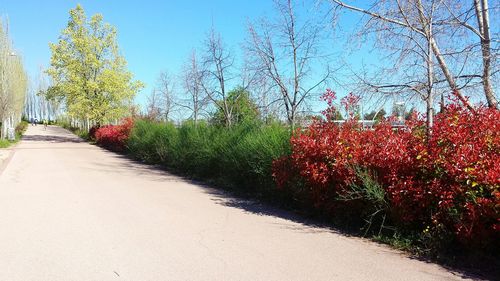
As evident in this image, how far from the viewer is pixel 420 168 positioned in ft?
16.6

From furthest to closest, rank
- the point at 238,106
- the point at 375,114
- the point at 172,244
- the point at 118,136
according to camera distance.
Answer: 1. the point at 118,136
2. the point at 238,106
3. the point at 375,114
4. the point at 172,244

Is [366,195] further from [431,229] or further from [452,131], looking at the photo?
[452,131]

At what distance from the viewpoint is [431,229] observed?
16.0 feet

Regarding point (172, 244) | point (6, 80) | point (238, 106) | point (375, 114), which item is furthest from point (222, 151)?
point (6, 80)

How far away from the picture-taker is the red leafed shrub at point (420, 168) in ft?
14.2

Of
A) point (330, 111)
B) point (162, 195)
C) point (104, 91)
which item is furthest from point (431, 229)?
point (104, 91)

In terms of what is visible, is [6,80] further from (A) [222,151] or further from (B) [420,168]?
(B) [420,168]

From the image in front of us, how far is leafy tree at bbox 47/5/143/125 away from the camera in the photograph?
31.2 meters

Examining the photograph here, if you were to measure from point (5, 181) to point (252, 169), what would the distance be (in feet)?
22.0

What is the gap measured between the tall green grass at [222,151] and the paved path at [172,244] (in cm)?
93

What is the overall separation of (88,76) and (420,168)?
3164 centimetres

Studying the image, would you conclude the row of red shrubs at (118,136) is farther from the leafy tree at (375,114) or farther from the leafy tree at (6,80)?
the leafy tree at (375,114)

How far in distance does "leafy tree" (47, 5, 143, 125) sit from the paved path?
2387 cm

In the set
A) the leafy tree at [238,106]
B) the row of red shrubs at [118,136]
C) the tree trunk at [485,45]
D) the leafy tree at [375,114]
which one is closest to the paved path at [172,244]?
the leafy tree at [375,114]
